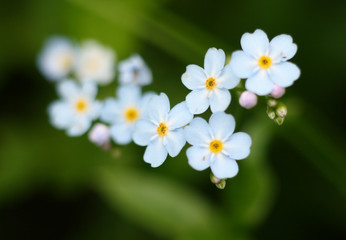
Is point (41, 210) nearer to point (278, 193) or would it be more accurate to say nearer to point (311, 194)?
point (278, 193)

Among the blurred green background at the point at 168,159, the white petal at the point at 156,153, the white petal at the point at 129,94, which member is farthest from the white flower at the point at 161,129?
the blurred green background at the point at 168,159

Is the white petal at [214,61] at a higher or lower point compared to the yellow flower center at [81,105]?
higher

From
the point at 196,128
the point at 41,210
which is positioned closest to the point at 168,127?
the point at 196,128

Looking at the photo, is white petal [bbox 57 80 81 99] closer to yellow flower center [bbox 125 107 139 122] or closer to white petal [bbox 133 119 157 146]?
yellow flower center [bbox 125 107 139 122]

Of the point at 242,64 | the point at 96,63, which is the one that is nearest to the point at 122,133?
the point at 242,64

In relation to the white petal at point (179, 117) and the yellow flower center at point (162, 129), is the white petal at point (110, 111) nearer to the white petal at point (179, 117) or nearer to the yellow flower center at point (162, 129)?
the yellow flower center at point (162, 129)
